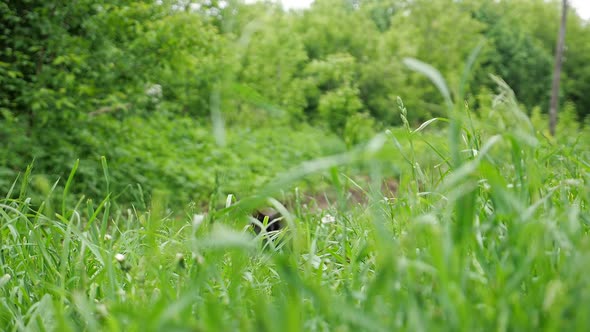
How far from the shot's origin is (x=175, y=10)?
666 centimetres

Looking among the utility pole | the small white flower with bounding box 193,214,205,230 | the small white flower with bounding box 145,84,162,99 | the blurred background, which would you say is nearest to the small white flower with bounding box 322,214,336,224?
the blurred background

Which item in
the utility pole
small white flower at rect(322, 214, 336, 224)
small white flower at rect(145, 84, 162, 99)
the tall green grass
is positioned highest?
the tall green grass

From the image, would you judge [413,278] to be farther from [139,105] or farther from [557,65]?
[557,65]

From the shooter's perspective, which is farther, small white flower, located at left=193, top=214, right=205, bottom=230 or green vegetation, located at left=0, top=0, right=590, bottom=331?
small white flower, located at left=193, top=214, right=205, bottom=230

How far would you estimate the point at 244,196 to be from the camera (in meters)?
1.50

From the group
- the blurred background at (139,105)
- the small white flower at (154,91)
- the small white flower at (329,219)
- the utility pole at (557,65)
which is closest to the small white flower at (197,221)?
the blurred background at (139,105)

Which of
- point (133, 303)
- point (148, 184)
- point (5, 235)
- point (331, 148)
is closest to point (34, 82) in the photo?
point (148, 184)

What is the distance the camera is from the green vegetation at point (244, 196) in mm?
687

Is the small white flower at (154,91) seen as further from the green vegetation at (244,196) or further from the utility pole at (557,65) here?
the utility pole at (557,65)

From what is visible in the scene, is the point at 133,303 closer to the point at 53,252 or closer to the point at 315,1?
the point at 53,252

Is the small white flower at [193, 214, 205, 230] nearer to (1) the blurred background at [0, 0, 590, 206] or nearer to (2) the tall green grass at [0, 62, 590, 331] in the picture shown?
(2) the tall green grass at [0, 62, 590, 331]

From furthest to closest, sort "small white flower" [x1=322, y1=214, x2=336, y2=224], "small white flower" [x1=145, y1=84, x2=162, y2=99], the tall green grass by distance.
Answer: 1. "small white flower" [x1=145, y1=84, x2=162, y2=99]
2. "small white flower" [x1=322, y1=214, x2=336, y2=224]
3. the tall green grass

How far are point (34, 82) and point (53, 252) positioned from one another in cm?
467

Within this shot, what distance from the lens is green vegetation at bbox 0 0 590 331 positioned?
0.69 metres
